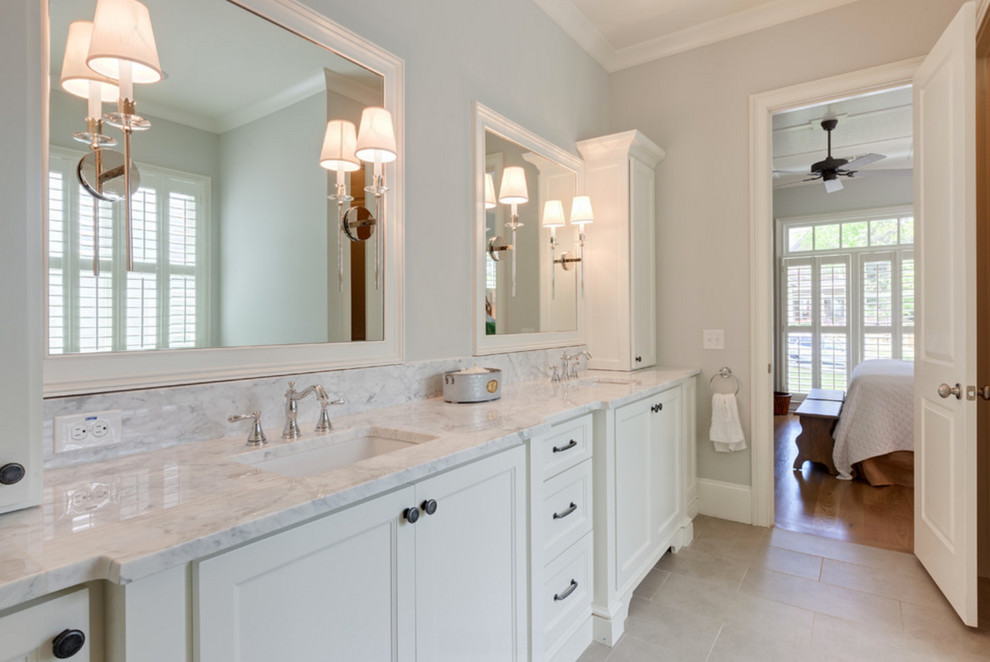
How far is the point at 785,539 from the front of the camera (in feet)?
9.17

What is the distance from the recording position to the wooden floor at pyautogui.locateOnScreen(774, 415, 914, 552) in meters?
2.83

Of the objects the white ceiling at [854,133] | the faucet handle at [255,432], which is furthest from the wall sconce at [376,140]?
the white ceiling at [854,133]

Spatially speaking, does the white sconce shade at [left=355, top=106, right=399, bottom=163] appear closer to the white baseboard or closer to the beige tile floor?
the beige tile floor

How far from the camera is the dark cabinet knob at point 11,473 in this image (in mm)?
825

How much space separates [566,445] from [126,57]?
1552 mm

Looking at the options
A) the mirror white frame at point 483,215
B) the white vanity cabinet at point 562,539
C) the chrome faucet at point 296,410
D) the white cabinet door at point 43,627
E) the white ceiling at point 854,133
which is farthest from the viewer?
the white ceiling at point 854,133

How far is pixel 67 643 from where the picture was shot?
0.67 metres

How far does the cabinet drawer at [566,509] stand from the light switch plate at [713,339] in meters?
1.62

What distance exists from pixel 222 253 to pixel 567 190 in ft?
6.66

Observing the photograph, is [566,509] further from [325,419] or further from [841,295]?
[841,295]

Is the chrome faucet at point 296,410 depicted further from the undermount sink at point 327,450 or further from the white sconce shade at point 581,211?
the white sconce shade at point 581,211

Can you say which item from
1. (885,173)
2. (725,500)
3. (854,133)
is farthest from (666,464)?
(885,173)

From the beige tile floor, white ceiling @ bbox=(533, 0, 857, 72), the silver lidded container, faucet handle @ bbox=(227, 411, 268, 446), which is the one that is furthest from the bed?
faucet handle @ bbox=(227, 411, 268, 446)

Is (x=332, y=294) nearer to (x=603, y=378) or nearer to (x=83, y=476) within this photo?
(x=83, y=476)
